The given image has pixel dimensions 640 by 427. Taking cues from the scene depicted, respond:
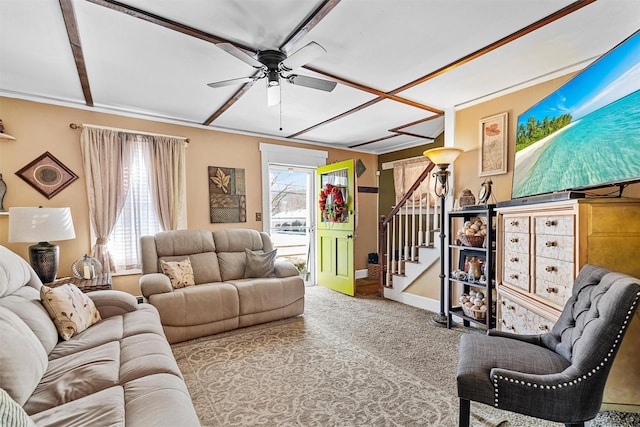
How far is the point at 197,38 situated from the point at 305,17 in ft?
2.63

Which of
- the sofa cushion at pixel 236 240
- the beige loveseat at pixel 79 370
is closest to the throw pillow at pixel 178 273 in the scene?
the sofa cushion at pixel 236 240

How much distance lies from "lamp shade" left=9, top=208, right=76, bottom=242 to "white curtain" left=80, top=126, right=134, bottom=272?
0.70 m

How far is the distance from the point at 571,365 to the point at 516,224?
3.93 ft

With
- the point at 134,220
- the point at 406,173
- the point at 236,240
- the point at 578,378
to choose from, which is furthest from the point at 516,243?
the point at 134,220

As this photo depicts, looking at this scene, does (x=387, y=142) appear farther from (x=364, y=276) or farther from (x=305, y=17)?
(x=305, y=17)

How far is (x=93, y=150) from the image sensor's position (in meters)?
3.52

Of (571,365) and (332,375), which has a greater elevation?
(571,365)

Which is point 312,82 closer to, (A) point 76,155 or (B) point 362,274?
(A) point 76,155

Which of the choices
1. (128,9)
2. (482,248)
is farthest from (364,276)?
(128,9)

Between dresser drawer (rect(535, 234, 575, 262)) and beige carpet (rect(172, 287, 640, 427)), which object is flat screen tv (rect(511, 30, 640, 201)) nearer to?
dresser drawer (rect(535, 234, 575, 262))

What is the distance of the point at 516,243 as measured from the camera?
7.61 feet

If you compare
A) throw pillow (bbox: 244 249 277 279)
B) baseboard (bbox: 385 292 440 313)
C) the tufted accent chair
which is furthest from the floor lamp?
throw pillow (bbox: 244 249 277 279)

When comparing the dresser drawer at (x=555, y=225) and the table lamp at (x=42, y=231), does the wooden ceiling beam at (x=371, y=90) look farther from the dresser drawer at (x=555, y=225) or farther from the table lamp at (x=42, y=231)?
the table lamp at (x=42, y=231)

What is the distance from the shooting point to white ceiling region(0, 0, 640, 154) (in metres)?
1.85
